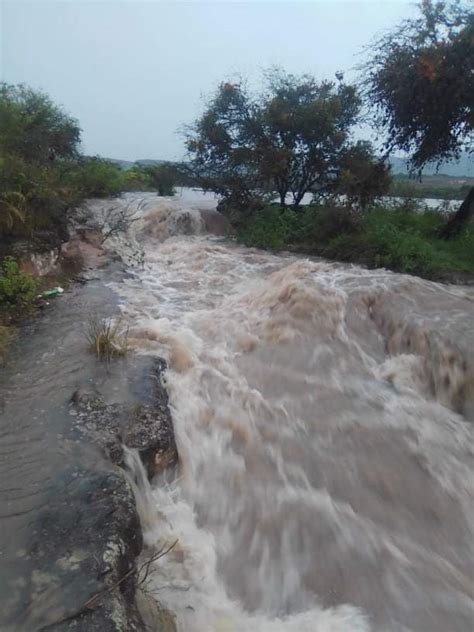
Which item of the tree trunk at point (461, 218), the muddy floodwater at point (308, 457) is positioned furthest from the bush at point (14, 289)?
the tree trunk at point (461, 218)

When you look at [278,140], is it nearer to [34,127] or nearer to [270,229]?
Result: [270,229]

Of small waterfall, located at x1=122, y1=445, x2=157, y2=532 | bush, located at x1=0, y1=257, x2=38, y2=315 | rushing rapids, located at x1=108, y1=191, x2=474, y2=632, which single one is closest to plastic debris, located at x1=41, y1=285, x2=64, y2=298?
bush, located at x1=0, y1=257, x2=38, y2=315

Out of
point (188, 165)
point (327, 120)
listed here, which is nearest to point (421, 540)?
point (327, 120)

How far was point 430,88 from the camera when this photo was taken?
988 centimetres

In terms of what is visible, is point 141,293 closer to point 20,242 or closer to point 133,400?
point 20,242

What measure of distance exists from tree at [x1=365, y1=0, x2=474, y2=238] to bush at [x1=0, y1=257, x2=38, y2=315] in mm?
9194

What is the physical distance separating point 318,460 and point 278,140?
11.5 m

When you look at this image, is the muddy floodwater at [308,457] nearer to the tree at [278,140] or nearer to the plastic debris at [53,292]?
the plastic debris at [53,292]

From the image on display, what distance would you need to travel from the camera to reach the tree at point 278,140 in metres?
12.8

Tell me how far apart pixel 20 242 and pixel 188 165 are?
29.6 ft

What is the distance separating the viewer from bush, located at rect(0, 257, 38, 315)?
6020mm

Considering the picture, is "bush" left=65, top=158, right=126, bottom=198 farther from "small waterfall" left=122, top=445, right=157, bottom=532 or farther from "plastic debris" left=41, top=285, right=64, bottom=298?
"small waterfall" left=122, top=445, right=157, bottom=532

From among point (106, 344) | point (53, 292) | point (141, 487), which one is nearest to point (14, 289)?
point (53, 292)

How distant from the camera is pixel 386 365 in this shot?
5.52 metres
